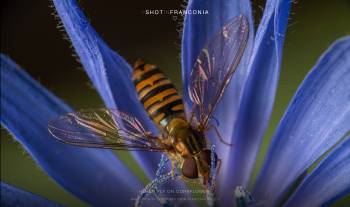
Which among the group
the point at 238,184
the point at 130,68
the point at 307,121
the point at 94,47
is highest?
the point at 94,47

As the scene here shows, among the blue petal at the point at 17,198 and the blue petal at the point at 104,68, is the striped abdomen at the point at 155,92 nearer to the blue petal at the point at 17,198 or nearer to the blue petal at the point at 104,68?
the blue petal at the point at 104,68

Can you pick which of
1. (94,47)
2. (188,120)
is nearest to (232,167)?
(188,120)

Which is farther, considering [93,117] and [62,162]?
[62,162]

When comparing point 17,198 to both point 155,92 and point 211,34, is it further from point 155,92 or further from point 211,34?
point 211,34

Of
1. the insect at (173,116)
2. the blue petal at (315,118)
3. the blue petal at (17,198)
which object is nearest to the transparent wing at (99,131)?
the insect at (173,116)

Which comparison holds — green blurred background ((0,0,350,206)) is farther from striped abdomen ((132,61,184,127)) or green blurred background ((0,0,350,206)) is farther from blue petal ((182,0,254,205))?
striped abdomen ((132,61,184,127))

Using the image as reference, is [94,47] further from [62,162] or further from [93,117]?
[62,162]

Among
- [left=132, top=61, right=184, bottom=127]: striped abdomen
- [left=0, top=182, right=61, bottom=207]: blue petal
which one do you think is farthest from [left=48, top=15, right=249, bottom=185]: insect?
[left=0, top=182, right=61, bottom=207]: blue petal
